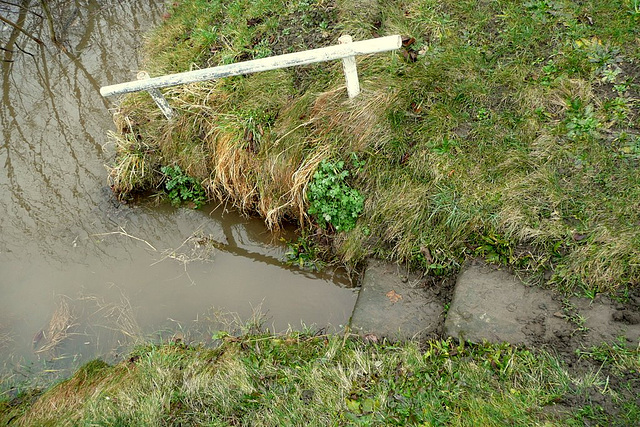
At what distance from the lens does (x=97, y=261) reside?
16.9 feet

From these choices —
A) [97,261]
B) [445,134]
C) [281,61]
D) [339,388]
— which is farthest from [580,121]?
[97,261]

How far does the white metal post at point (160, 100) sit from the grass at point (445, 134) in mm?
146

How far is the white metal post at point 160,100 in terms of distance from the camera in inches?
187

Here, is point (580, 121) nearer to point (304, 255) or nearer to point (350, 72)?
point (350, 72)

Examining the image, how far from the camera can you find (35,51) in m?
7.48

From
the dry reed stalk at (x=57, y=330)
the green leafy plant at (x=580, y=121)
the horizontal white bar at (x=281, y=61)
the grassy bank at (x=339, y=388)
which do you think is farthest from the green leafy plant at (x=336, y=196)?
the dry reed stalk at (x=57, y=330)

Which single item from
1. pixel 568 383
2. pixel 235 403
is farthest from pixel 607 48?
pixel 235 403

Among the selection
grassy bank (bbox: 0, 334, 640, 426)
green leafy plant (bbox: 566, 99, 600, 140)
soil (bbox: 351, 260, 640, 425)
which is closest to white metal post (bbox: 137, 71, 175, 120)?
grassy bank (bbox: 0, 334, 640, 426)

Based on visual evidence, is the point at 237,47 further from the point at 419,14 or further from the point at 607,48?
the point at 607,48

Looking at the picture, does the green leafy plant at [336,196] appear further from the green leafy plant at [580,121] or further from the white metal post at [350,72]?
the green leafy plant at [580,121]

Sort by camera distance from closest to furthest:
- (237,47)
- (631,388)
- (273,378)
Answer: (631,388) → (273,378) → (237,47)

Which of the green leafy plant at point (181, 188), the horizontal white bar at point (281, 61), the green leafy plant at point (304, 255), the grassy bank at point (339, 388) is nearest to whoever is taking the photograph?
the grassy bank at point (339, 388)

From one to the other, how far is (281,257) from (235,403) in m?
1.78

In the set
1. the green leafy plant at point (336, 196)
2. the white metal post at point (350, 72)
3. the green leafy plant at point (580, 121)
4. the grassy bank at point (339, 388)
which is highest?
the white metal post at point (350, 72)
